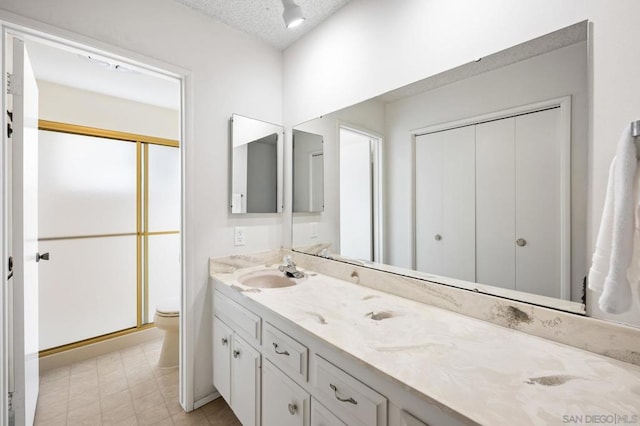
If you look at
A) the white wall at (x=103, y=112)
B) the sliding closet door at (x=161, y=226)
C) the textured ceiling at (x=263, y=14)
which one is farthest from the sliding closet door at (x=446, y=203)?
the sliding closet door at (x=161, y=226)

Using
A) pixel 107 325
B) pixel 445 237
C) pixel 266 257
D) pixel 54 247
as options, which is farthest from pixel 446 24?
pixel 107 325

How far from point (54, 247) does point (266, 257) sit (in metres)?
1.84

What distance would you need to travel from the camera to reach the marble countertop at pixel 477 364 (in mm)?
607

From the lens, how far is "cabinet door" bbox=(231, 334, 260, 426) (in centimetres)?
131

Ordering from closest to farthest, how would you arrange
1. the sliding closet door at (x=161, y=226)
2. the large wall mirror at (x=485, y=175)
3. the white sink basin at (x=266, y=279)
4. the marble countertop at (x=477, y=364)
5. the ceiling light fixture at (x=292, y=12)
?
1. the marble countertop at (x=477, y=364)
2. the large wall mirror at (x=485, y=175)
3. the ceiling light fixture at (x=292, y=12)
4. the white sink basin at (x=266, y=279)
5. the sliding closet door at (x=161, y=226)

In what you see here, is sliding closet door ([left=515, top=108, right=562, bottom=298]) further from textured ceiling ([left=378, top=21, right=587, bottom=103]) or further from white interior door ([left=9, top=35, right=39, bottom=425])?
white interior door ([left=9, top=35, right=39, bottom=425])

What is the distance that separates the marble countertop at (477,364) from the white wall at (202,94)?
775 millimetres

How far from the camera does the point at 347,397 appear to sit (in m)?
0.86

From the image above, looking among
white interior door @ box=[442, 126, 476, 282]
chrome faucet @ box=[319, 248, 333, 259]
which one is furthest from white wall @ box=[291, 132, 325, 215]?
white interior door @ box=[442, 126, 476, 282]

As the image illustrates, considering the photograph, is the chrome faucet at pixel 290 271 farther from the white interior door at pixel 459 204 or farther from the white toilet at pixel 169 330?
the white toilet at pixel 169 330

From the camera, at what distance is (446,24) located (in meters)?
1.21

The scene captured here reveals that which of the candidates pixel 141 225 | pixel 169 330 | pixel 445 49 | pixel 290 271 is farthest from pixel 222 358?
pixel 445 49

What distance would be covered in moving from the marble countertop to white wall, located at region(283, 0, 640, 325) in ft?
0.80

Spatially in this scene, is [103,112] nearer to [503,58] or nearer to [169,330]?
[169,330]
